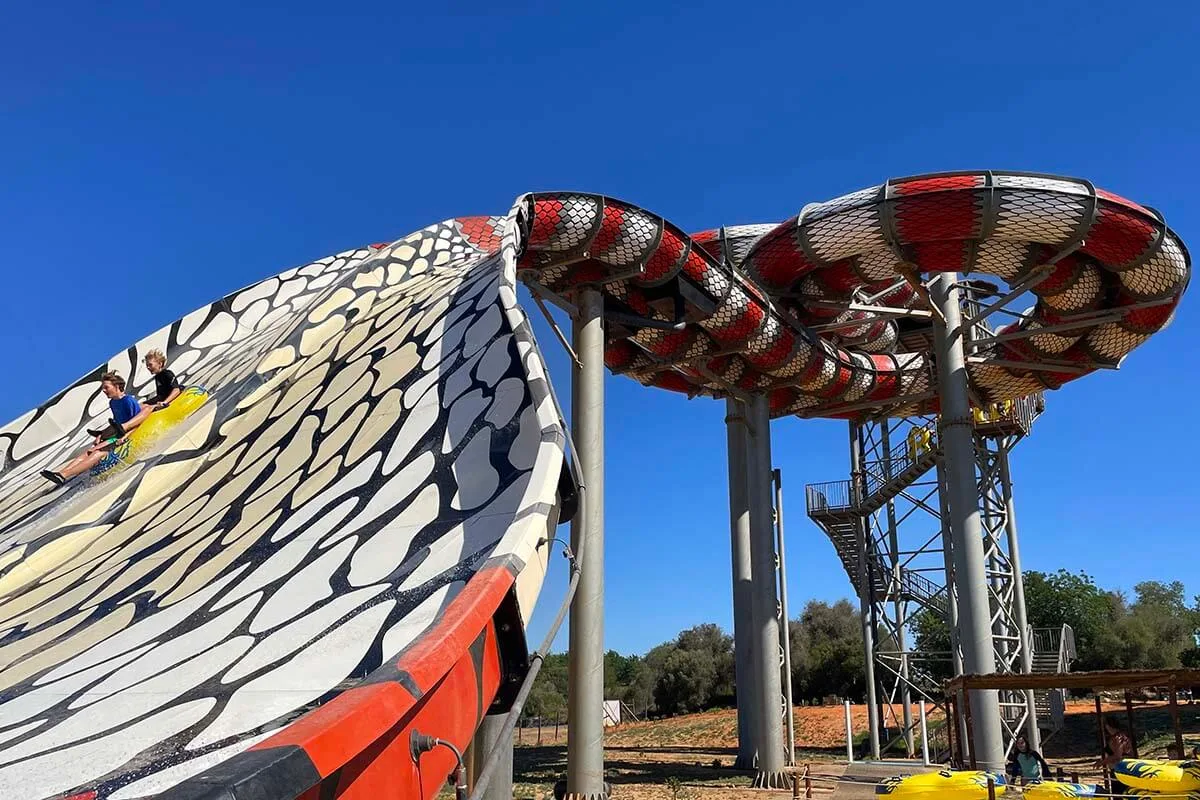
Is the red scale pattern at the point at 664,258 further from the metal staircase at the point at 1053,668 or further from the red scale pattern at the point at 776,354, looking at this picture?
the metal staircase at the point at 1053,668

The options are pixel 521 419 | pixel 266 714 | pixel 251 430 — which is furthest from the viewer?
pixel 251 430

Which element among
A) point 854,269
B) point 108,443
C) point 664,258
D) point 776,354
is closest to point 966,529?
point 776,354

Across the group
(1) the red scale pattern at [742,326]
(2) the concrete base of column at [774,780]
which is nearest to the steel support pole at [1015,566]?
(2) the concrete base of column at [774,780]

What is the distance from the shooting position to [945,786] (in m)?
8.48

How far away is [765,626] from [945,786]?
28.0 feet

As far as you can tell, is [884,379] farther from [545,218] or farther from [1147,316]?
[545,218]

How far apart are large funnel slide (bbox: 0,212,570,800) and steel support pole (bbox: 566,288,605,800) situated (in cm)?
491

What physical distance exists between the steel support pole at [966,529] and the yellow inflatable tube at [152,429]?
11332 millimetres

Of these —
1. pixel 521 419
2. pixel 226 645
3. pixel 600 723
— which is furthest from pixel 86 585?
pixel 600 723

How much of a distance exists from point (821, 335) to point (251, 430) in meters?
13.5

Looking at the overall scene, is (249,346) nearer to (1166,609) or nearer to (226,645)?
(226,645)

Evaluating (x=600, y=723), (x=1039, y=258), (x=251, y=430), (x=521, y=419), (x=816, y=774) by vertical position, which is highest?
(x=1039, y=258)

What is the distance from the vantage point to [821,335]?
1891cm

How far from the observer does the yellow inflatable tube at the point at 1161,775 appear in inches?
295
